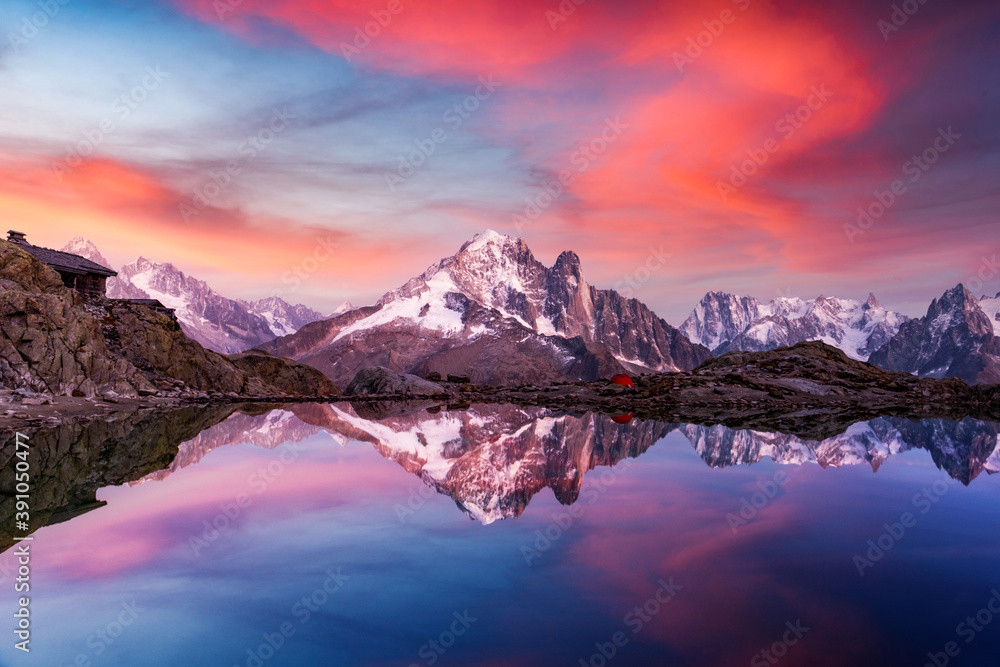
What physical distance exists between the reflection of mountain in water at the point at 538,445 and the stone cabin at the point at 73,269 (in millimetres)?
52960

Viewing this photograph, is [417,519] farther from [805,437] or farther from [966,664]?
[805,437]

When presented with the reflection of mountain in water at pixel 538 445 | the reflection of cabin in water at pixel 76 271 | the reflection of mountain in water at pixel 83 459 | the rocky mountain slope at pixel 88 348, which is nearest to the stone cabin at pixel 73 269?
the reflection of cabin in water at pixel 76 271

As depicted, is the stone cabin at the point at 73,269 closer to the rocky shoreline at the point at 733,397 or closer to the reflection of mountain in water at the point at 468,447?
the rocky shoreline at the point at 733,397

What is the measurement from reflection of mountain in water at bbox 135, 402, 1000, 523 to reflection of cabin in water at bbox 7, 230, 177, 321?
5206cm

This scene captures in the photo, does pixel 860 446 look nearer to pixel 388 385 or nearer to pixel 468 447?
pixel 468 447

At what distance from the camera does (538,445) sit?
1473 inches

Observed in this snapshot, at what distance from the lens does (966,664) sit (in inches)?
378

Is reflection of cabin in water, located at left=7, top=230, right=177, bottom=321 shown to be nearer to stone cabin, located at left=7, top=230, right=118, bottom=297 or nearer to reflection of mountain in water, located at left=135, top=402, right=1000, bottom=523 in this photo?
stone cabin, located at left=7, top=230, right=118, bottom=297

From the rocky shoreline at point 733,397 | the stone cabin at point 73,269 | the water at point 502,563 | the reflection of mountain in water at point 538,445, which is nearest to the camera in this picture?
the water at point 502,563

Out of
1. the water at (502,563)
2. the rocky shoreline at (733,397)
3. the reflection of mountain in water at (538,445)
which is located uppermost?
the rocky shoreline at (733,397)

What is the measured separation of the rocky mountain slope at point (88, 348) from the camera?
→ 57.8 metres

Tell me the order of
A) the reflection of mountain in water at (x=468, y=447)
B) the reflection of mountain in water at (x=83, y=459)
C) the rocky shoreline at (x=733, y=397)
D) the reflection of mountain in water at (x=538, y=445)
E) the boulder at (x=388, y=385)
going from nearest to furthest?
the reflection of mountain in water at (x=83, y=459) → the reflection of mountain in water at (x=468, y=447) → the reflection of mountain in water at (x=538, y=445) → the rocky shoreline at (x=733, y=397) → the boulder at (x=388, y=385)

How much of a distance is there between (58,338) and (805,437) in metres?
64.7

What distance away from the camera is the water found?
1016 cm
